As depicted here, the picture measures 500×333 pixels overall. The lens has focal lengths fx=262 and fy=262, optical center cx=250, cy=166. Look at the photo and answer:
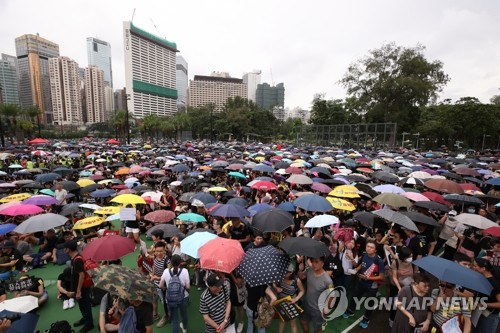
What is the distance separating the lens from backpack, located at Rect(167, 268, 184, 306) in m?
3.90

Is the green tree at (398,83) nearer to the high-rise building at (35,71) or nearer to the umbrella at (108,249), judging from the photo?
the umbrella at (108,249)

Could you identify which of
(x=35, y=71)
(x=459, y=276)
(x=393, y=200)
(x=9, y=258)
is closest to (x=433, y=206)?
(x=393, y=200)

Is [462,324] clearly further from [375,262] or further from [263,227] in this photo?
[263,227]

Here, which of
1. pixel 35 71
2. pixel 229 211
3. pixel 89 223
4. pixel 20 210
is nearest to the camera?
pixel 229 211

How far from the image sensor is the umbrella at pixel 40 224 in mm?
5484

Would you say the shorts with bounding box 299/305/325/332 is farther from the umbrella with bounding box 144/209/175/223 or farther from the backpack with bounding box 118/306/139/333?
the umbrella with bounding box 144/209/175/223

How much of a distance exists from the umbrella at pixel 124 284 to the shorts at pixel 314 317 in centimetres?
222

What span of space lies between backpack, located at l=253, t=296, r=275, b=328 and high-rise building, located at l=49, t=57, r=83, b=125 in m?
103

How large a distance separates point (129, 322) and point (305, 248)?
92.7 inches

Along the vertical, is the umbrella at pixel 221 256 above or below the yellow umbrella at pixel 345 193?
below

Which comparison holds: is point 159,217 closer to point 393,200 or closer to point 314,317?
point 314,317

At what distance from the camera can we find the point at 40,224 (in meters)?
5.63

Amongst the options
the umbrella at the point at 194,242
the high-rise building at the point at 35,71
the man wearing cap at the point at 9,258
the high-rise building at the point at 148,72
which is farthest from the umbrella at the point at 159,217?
the high-rise building at the point at 148,72

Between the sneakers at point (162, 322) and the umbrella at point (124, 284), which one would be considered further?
the sneakers at point (162, 322)
